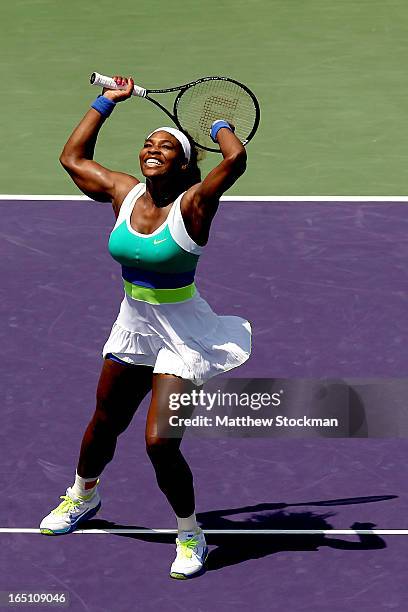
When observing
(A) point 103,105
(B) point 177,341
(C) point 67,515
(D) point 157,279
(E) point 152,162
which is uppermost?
(A) point 103,105

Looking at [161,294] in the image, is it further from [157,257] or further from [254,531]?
[254,531]

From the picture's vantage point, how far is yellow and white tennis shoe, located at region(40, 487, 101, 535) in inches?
406

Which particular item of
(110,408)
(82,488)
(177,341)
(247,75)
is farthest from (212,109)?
(247,75)

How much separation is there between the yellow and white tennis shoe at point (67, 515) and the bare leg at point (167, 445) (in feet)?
2.89

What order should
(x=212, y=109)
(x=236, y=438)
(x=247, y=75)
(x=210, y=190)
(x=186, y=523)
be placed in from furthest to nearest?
(x=247, y=75), (x=236, y=438), (x=212, y=109), (x=186, y=523), (x=210, y=190)

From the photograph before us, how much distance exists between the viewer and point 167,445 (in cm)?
955

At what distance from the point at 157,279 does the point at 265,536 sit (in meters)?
1.97

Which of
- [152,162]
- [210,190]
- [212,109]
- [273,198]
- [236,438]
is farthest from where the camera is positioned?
[273,198]

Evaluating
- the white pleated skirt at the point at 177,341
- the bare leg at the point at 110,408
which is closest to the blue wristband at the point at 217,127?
the white pleated skirt at the point at 177,341

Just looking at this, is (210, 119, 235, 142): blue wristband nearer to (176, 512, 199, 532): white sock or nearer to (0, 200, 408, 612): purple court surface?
(176, 512, 199, 532): white sock

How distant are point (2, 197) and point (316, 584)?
7690 millimetres

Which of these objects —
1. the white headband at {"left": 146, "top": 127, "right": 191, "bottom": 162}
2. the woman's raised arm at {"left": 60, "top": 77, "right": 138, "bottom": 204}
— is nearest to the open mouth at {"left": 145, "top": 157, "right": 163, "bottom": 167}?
the white headband at {"left": 146, "top": 127, "right": 191, "bottom": 162}

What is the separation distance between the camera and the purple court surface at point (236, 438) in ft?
32.0

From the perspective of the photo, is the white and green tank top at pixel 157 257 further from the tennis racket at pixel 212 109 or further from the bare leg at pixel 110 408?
the tennis racket at pixel 212 109
